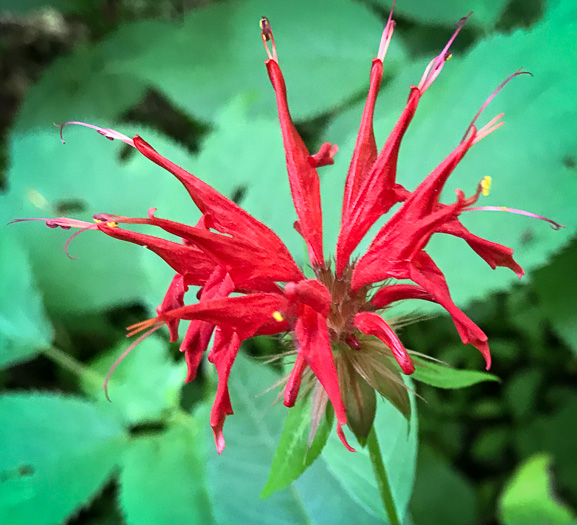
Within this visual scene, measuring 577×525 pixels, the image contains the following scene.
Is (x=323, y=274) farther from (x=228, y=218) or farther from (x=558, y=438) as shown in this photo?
(x=558, y=438)

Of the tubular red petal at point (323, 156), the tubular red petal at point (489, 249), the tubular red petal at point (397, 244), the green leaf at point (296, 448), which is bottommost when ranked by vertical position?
the green leaf at point (296, 448)

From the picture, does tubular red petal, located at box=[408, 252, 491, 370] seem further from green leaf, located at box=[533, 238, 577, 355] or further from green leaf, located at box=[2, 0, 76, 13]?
green leaf, located at box=[2, 0, 76, 13]

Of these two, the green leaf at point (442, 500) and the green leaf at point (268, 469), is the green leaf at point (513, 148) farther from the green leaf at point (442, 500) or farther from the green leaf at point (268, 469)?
the green leaf at point (442, 500)

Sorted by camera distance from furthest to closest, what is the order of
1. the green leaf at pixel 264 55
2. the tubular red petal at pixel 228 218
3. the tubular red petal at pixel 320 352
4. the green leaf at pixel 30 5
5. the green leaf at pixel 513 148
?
the green leaf at pixel 30 5 → the green leaf at pixel 264 55 → the green leaf at pixel 513 148 → the tubular red petal at pixel 228 218 → the tubular red petal at pixel 320 352

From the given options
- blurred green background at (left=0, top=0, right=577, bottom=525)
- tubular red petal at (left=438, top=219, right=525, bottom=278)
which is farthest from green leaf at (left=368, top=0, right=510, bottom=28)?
tubular red petal at (left=438, top=219, right=525, bottom=278)

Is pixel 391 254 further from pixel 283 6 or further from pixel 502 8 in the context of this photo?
pixel 283 6

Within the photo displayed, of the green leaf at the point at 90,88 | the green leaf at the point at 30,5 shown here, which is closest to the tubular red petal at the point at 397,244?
the green leaf at the point at 90,88
